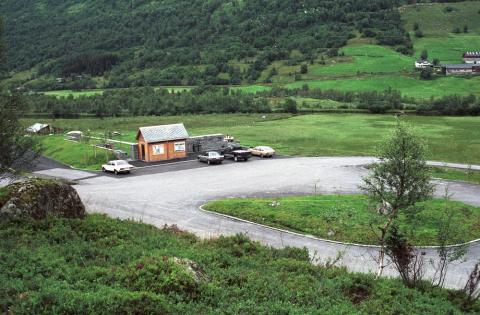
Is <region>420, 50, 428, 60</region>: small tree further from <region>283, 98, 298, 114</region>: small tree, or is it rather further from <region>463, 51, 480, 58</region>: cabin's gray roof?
<region>283, 98, 298, 114</region>: small tree

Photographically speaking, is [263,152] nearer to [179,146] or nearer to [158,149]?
[179,146]

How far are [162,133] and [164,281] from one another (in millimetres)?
42466

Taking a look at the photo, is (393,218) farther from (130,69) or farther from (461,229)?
(130,69)

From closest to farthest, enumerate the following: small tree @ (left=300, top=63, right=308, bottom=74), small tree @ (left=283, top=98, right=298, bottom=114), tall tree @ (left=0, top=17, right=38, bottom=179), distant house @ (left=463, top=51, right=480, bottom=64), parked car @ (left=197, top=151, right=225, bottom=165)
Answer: tall tree @ (left=0, top=17, right=38, bottom=179)
parked car @ (left=197, top=151, right=225, bottom=165)
small tree @ (left=283, top=98, right=298, bottom=114)
small tree @ (left=300, top=63, right=308, bottom=74)
distant house @ (left=463, top=51, right=480, bottom=64)

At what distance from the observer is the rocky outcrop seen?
20250 mm

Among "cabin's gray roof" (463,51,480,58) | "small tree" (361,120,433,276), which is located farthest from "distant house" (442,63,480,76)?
"small tree" (361,120,433,276)

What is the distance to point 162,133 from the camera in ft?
180

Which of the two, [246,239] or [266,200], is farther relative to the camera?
[266,200]

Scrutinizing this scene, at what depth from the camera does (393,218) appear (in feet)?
73.9

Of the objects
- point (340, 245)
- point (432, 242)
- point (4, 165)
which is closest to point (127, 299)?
point (4, 165)

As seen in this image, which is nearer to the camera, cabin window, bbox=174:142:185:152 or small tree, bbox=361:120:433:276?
small tree, bbox=361:120:433:276

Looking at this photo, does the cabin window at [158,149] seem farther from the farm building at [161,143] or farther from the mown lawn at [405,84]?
the mown lawn at [405,84]

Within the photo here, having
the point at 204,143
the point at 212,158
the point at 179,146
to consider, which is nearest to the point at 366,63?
the point at 204,143

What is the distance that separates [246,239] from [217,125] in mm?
64346
